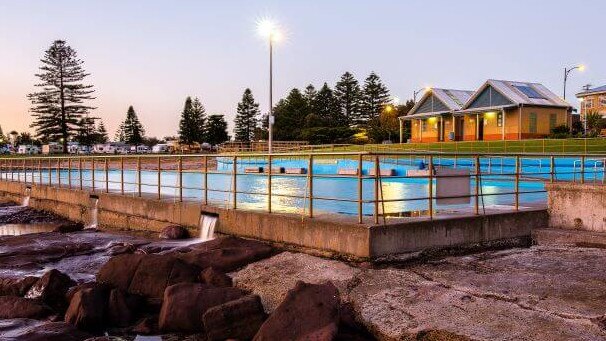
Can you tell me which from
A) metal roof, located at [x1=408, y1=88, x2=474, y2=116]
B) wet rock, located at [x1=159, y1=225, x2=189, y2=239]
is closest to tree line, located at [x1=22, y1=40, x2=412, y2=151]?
metal roof, located at [x1=408, y1=88, x2=474, y2=116]

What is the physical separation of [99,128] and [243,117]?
6496 cm

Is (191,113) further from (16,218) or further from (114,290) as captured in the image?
(114,290)

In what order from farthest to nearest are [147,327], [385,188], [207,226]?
[385,188] → [207,226] → [147,327]

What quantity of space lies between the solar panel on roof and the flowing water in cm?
3911

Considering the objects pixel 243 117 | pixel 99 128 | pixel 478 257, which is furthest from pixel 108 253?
pixel 99 128

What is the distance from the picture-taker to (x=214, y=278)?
853 cm

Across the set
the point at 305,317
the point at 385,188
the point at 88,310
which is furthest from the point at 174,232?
the point at 385,188

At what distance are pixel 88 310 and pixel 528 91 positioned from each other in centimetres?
4555

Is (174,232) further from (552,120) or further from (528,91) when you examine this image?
(528,91)

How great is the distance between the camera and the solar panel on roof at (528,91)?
45188 millimetres

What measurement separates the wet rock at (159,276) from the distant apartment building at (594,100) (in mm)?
63289

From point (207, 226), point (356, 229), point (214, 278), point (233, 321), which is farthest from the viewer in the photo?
point (207, 226)

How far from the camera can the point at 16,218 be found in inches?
845

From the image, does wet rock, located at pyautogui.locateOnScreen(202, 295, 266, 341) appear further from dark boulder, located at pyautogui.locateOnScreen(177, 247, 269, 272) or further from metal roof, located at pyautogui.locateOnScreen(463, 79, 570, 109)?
metal roof, located at pyautogui.locateOnScreen(463, 79, 570, 109)
